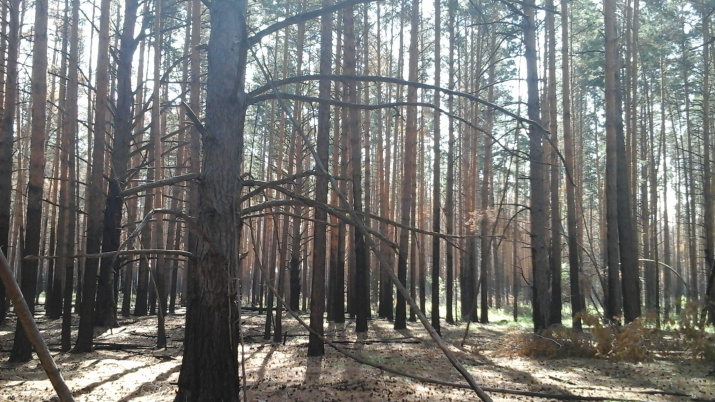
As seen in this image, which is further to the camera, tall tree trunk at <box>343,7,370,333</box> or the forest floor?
tall tree trunk at <box>343,7,370,333</box>

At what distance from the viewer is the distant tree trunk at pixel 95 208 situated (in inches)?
365

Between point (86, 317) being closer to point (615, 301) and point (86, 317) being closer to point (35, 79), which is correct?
point (35, 79)

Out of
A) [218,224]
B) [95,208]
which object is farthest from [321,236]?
[218,224]

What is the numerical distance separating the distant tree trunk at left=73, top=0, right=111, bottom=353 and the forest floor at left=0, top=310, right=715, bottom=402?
1.49ft

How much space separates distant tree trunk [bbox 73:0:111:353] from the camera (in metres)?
9.27

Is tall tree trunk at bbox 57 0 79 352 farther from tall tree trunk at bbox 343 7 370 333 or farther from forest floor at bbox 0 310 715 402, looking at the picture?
tall tree trunk at bbox 343 7 370 333

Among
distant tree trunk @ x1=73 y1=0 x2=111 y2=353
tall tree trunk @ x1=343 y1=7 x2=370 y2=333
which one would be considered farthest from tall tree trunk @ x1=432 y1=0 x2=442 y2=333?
distant tree trunk @ x1=73 y1=0 x2=111 y2=353

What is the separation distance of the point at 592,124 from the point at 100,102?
2718 centimetres

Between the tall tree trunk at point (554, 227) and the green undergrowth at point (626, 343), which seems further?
the tall tree trunk at point (554, 227)

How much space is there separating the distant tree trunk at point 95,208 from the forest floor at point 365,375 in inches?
17.9

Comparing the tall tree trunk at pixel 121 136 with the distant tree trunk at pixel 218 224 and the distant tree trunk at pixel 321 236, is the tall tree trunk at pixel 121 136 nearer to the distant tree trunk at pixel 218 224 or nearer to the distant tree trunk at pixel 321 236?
the distant tree trunk at pixel 321 236

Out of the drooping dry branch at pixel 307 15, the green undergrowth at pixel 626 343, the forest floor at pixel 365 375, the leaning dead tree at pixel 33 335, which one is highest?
the drooping dry branch at pixel 307 15

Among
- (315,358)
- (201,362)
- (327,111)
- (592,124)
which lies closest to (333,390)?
(315,358)

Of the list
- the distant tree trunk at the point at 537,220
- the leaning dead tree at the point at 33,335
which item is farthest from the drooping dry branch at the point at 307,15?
the distant tree trunk at the point at 537,220
